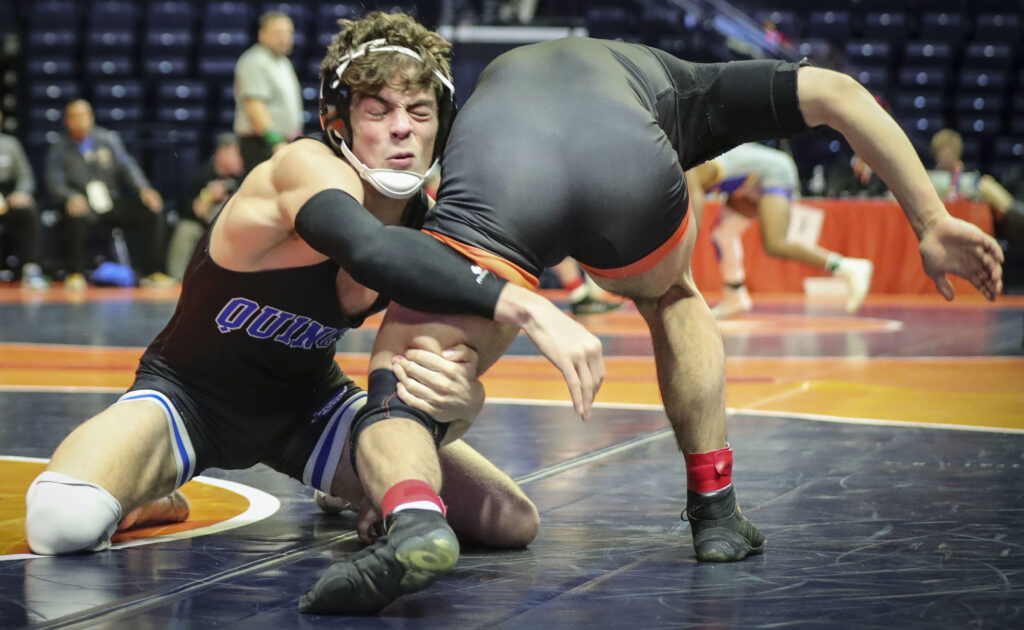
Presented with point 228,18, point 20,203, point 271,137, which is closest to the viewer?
point 271,137

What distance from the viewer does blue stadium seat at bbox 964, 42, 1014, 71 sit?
15.1m

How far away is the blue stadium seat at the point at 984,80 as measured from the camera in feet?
49.0

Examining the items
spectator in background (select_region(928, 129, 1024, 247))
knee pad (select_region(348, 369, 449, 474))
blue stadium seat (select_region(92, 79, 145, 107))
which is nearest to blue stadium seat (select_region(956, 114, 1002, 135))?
spectator in background (select_region(928, 129, 1024, 247))

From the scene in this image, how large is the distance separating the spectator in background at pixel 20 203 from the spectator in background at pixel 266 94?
373 centimetres

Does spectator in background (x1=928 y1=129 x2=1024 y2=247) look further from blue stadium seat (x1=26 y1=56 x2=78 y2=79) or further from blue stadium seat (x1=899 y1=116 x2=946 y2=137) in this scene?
blue stadium seat (x1=26 y1=56 x2=78 y2=79)

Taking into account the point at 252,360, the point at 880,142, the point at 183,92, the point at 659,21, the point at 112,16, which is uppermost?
the point at 880,142

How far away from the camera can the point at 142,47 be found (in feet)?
50.0

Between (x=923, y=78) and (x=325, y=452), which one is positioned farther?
(x=923, y=78)

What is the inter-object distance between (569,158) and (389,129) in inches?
14.6

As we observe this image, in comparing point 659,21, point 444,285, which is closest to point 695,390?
point 444,285

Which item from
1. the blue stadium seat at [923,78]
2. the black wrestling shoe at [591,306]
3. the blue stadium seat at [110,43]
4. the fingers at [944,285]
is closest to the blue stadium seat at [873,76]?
the blue stadium seat at [923,78]

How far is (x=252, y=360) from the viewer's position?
2760 millimetres

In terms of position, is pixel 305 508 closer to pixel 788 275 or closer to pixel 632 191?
pixel 632 191

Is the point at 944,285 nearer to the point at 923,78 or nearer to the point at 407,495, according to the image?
the point at 407,495
